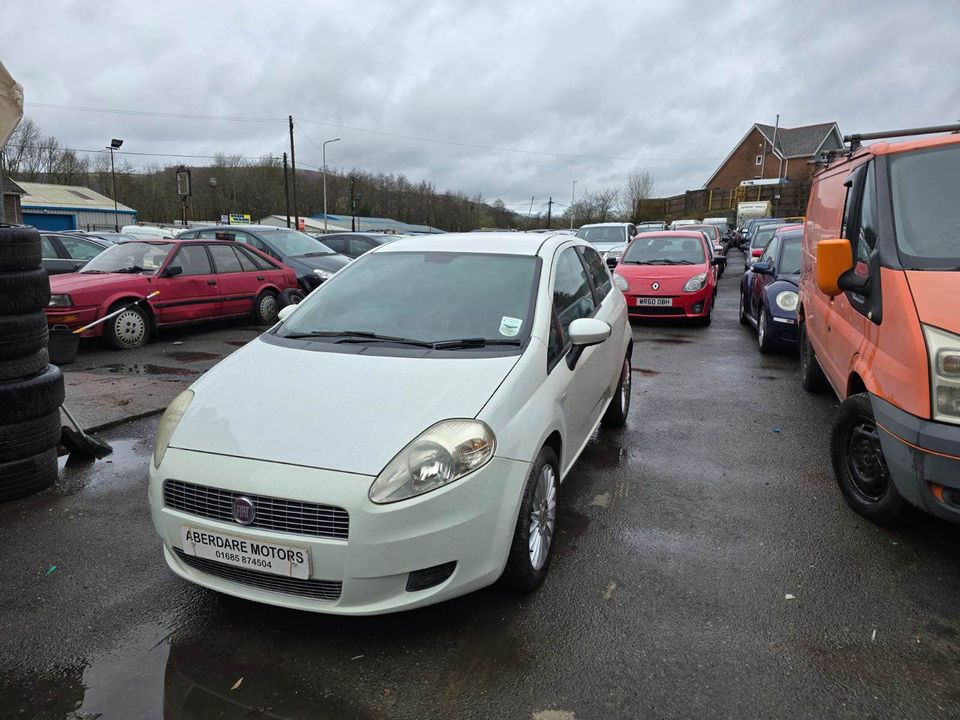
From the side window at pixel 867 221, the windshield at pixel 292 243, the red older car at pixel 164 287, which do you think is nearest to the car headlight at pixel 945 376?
the side window at pixel 867 221

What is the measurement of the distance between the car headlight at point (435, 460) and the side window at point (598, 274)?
2428 mm

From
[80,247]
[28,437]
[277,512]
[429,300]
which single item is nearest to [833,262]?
[429,300]

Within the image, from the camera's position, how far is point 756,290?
9836 mm

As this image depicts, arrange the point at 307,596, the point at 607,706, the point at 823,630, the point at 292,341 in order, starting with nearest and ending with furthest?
1. the point at 607,706
2. the point at 307,596
3. the point at 823,630
4. the point at 292,341

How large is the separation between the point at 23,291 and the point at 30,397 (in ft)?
2.13

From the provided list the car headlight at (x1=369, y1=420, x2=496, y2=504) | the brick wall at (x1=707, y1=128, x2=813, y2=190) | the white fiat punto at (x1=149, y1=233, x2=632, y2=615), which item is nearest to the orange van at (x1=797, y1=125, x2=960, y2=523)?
the white fiat punto at (x1=149, y1=233, x2=632, y2=615)

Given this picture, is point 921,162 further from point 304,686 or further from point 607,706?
point 304,686

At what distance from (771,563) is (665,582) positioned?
0.62m

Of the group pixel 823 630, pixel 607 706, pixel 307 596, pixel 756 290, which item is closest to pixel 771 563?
pixel 823 630

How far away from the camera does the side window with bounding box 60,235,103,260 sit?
1384cm

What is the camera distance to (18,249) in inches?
157

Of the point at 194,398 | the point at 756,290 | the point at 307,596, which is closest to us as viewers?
the point at 307,596

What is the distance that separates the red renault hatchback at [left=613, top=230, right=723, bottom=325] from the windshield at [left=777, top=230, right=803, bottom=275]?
6.86 ft

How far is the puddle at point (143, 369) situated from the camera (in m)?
7.65
